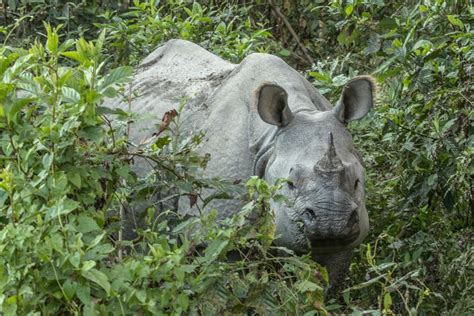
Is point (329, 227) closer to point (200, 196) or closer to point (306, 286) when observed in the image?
point (200, 196)

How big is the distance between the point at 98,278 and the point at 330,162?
1861 mm

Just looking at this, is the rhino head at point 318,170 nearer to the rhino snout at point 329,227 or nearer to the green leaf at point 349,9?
the rhino snout at point 329,227

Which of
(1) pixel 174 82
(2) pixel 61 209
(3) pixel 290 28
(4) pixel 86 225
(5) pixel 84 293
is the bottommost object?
(3) pixel 290 28

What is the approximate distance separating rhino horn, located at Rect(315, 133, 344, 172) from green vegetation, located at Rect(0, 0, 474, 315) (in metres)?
0.38

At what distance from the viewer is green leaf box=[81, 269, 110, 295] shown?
4547 mm

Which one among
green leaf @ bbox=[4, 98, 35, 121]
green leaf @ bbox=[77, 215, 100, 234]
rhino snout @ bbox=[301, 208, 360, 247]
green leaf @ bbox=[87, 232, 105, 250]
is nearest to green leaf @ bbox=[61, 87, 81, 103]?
green leaf @ bbox=[4, 98, 35, 121]

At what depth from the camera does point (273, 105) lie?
21.8ft

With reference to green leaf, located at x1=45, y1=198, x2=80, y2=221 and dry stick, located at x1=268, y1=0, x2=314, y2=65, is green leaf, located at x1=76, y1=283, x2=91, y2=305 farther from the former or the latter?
dry stick, located at x1=268, y1=0, x2=314, y2=65

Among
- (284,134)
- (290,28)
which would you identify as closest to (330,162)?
(284,134)

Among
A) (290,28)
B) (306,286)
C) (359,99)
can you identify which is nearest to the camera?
(306,286)

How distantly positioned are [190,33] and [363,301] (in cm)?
284

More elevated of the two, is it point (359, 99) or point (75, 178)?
point (75, 178)

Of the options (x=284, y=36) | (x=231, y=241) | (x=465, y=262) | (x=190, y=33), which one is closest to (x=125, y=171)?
(x=231, y=241)

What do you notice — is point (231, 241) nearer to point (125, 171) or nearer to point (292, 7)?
point (125, 171)
